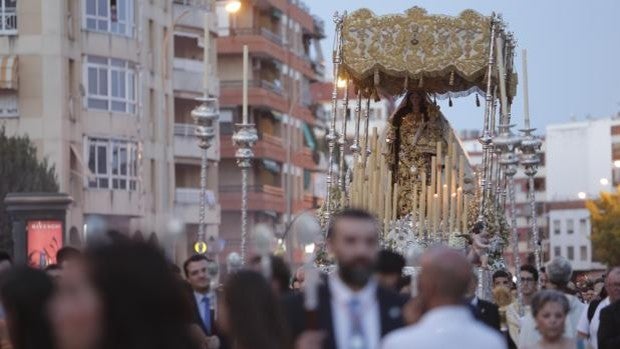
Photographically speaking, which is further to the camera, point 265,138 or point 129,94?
point 265,138

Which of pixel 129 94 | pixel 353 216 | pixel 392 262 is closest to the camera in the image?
pixel 353 216

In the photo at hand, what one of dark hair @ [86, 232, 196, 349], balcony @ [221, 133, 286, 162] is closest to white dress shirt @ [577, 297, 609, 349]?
dark hair @ [86, 232, 196, 349]

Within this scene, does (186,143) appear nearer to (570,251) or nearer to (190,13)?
(190,13)

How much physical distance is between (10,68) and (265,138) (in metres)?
27.2

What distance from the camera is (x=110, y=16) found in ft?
185

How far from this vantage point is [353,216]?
8.83 meters

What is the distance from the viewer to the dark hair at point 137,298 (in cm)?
590

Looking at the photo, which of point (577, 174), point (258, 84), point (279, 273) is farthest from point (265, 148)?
point (577, 174)

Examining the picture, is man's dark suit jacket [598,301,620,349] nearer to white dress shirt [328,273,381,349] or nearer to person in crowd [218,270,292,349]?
white dress shirt [328,273,381,349]

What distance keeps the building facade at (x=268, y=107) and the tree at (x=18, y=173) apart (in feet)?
68.3

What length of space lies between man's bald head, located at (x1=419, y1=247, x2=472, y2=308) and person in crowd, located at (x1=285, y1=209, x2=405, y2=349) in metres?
0.78

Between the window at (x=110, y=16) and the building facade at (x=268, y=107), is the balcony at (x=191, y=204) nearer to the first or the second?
the building facade at (x=268, y=107)

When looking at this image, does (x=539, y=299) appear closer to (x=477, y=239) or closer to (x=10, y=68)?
(x=477, y=239)

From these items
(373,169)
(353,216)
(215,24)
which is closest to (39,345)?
(353,216)
